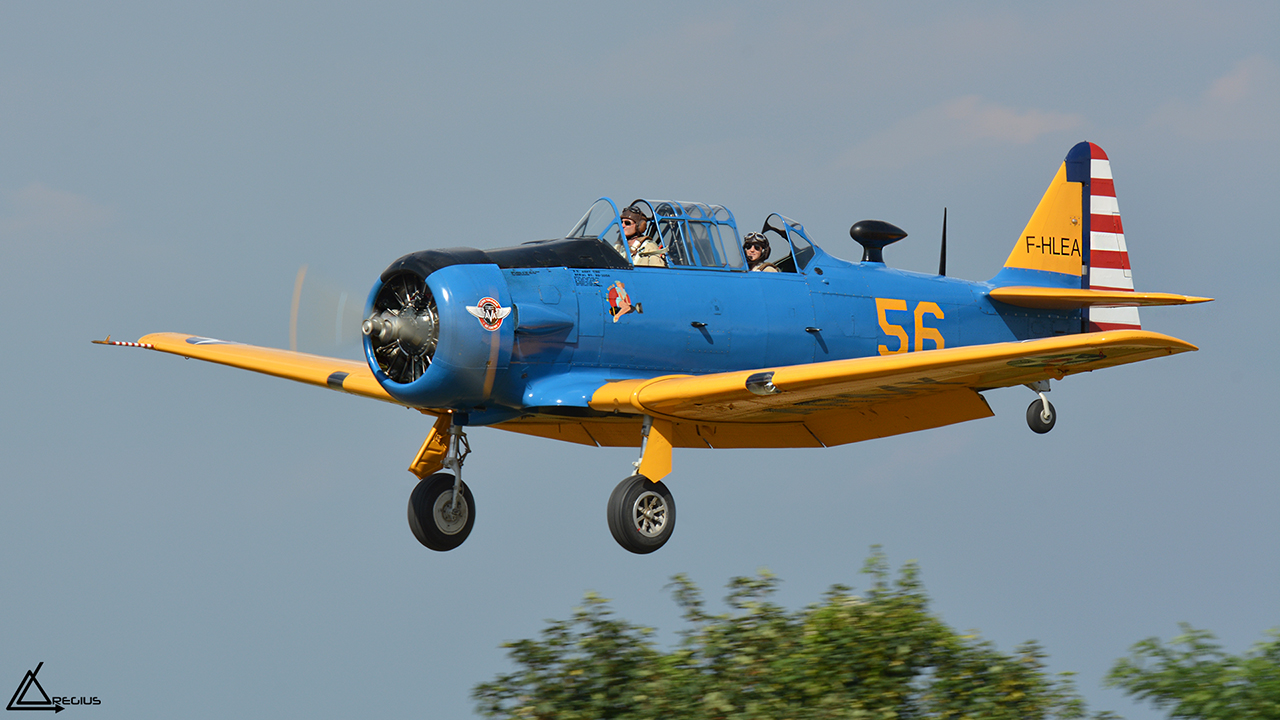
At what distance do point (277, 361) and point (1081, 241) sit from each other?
9177mm

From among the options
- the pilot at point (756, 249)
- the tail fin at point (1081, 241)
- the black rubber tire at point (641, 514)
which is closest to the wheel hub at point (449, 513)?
the black rubber tire at point (641, 514)

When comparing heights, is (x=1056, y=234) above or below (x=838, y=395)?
above

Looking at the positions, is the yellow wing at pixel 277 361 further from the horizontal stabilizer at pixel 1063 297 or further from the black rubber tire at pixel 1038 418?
the black rubber tire at pixel 1038 418

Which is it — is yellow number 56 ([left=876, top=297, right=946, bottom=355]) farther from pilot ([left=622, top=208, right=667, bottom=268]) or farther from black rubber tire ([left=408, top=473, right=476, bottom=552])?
black rubber tire ([left=408, top=473, right=476, bottom=552])

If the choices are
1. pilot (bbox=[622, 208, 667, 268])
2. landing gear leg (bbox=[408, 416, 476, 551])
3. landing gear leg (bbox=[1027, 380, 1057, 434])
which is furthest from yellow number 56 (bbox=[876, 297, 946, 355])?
landing gear leg (bbox=[408, 416, 476, 551])

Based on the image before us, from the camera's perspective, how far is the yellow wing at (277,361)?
13.4 metres

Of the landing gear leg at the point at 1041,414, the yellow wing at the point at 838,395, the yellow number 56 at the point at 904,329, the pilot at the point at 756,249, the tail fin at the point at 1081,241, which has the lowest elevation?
the yellow wing at the point at 838,395

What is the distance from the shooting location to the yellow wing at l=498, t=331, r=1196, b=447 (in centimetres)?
1069

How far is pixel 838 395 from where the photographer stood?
1181cm

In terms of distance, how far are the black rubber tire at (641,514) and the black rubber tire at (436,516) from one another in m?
1.86

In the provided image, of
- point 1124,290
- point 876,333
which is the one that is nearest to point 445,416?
point 876,333

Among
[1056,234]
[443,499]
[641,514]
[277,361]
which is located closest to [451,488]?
[443,499]

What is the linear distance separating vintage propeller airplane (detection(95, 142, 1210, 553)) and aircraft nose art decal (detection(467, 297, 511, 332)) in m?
0.02

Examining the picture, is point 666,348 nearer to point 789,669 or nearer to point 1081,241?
point 789,669
